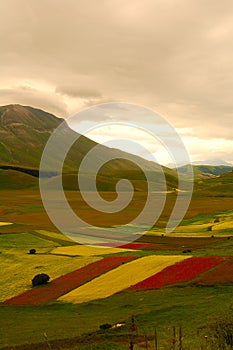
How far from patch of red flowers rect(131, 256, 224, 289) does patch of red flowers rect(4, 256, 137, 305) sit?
8.93m

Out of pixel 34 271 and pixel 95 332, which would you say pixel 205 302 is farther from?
pixel 34 271

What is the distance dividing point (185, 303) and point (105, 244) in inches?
1860

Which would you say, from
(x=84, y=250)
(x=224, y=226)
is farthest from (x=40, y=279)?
(x=224, y=226)

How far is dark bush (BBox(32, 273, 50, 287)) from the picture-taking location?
51.9 meters

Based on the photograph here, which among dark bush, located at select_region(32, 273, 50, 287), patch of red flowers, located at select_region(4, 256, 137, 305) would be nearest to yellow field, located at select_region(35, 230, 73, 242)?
patch of red flowers, located at select_region(4, 256, 137, 305)

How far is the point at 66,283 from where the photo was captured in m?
51.7

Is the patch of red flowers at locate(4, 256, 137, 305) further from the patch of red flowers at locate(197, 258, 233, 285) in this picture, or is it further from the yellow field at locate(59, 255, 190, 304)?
the patch of red flowers at locate(197, 258, 233, 285)

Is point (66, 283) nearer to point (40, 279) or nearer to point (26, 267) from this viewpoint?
point (40, 279)

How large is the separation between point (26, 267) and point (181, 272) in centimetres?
2582

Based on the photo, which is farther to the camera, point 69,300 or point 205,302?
point 69,300

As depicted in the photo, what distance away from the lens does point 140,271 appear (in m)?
52.1

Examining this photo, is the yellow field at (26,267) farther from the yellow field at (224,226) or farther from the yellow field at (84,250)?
the yellow field at (224,226)

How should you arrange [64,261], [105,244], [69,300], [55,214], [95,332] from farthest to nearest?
[55,214] < [105,244] < [64,261] < [69,300] < [95,332]

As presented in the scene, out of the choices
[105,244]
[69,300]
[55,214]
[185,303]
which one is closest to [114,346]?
[185,303]
